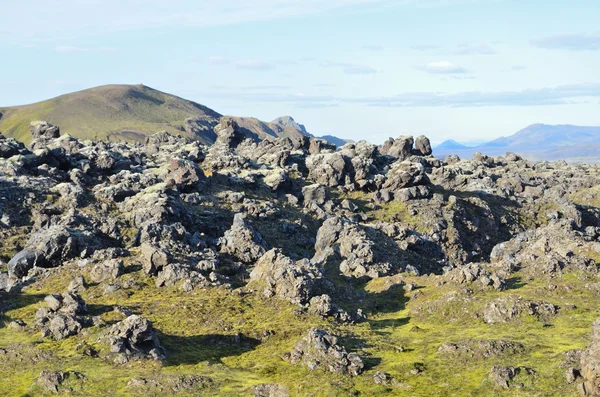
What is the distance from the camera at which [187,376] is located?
47.2 metres

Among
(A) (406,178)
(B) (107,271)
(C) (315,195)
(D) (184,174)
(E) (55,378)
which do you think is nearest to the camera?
(E) (55,378)

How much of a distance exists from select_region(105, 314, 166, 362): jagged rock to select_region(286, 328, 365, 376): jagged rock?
1124cm

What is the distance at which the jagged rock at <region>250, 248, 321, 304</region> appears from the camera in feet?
212

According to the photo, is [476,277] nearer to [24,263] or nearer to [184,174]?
[24,263]

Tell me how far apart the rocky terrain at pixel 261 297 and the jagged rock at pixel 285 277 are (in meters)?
0.18

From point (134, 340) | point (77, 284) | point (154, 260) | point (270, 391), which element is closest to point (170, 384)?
point (134, 340)

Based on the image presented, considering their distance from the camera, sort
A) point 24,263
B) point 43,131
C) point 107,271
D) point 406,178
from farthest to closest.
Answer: point 43,131, point 406,178, point 24,263, point 107,271

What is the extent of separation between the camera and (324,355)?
4981 cm

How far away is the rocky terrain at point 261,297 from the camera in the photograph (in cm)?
4684

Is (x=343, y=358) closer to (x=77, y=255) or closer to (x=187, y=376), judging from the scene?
(x=187, y=376)

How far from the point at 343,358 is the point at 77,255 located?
147 ft

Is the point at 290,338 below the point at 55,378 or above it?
below

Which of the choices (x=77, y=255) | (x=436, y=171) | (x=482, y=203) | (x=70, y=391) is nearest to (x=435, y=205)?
(x=482, y=203)

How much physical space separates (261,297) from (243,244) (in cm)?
2130
